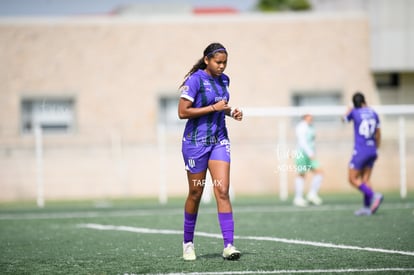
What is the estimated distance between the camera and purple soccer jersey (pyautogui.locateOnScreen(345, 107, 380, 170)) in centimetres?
1530

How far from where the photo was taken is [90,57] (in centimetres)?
2972

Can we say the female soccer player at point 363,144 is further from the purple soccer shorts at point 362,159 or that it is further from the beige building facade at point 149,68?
the beige building facade at point 149,68

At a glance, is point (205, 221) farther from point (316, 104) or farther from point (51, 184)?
point (316, 104)

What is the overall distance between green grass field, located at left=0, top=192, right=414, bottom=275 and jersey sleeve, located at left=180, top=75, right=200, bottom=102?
1.79 m

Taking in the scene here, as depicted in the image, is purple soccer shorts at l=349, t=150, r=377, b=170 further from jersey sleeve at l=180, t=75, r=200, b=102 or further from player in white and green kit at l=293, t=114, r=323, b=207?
jersey sleeve at l=180, t=75, r=200, b=102

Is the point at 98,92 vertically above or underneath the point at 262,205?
above

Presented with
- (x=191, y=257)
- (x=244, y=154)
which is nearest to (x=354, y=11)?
(x=244, y=154)

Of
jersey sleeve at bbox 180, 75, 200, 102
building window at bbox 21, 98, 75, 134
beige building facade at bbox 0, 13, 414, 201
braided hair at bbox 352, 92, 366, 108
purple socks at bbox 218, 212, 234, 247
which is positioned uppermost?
beige building facade at bbox 0, 13, 414, 201

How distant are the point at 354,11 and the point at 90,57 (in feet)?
31.9

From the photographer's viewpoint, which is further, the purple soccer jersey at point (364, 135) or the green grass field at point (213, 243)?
the purple soccer jersey at point (364, 135)

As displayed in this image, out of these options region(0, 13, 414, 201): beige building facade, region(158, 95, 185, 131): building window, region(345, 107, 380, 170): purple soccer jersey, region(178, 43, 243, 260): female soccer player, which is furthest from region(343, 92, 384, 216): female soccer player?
region(158, 95, 185, 131): building window

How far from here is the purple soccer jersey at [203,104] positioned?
901 centimetres

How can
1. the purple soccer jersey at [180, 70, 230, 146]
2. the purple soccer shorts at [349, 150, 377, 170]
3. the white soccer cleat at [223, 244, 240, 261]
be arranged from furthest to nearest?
1. the purple soccer shorts at [349, 150, 377, 170]
2. the purple soccer jersey at [180, 70, 230, 146]
3. the white soccer cleat at [223, 244, 240, 261]

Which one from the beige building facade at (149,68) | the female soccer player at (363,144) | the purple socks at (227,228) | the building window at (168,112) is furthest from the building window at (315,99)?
the purple socks at (227,228)
